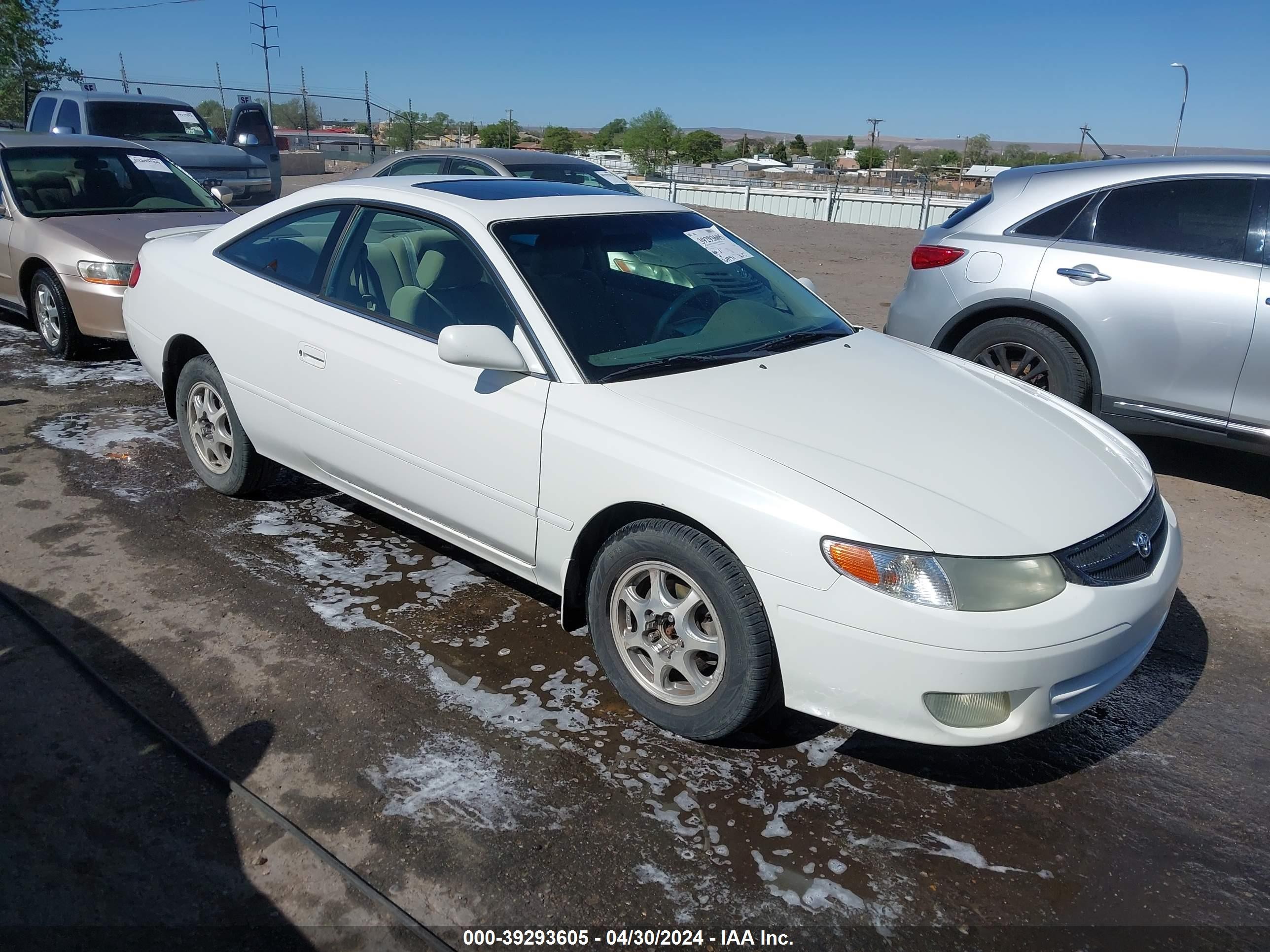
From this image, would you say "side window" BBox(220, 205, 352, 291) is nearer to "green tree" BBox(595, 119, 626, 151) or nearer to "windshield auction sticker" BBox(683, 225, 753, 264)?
"windshield auction sticker" BBox(683, 225, 753, 264)

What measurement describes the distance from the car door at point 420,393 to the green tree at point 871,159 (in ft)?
242

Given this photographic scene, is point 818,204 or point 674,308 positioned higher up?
point 674,308

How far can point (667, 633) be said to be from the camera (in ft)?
9.99

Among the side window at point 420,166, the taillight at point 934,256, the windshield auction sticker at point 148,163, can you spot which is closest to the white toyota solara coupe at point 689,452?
the taillight at point 934,256

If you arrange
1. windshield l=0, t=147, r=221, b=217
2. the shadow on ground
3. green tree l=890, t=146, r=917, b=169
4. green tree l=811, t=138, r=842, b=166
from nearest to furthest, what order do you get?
1. the shadow on ground
2. windshield l=0, t=147, r=221, b=217
3. green tree l=890, t=146, r=917, b=169
4. green tree l=811, t=138, r=842, b=166

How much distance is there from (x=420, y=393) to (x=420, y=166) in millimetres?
8304

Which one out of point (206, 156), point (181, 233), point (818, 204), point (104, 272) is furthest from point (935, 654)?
point (818, 204)

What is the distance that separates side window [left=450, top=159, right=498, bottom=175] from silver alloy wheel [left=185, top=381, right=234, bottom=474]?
19.4ft

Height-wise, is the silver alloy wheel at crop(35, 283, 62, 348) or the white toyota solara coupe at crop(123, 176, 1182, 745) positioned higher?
the white toyota solara coupe at crop(123, 176, 1182, 745)

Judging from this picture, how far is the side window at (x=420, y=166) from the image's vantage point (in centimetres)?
1088

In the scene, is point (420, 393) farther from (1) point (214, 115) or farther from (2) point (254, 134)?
(1) point (214, 115)

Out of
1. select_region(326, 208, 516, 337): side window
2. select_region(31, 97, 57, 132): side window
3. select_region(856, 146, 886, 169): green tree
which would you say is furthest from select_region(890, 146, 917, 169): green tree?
select_region(326, 208, 516, 337): side window

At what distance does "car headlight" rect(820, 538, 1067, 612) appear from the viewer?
256 cm

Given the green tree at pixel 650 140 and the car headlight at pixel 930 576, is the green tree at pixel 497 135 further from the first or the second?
the car headlight at pixel 930 576
